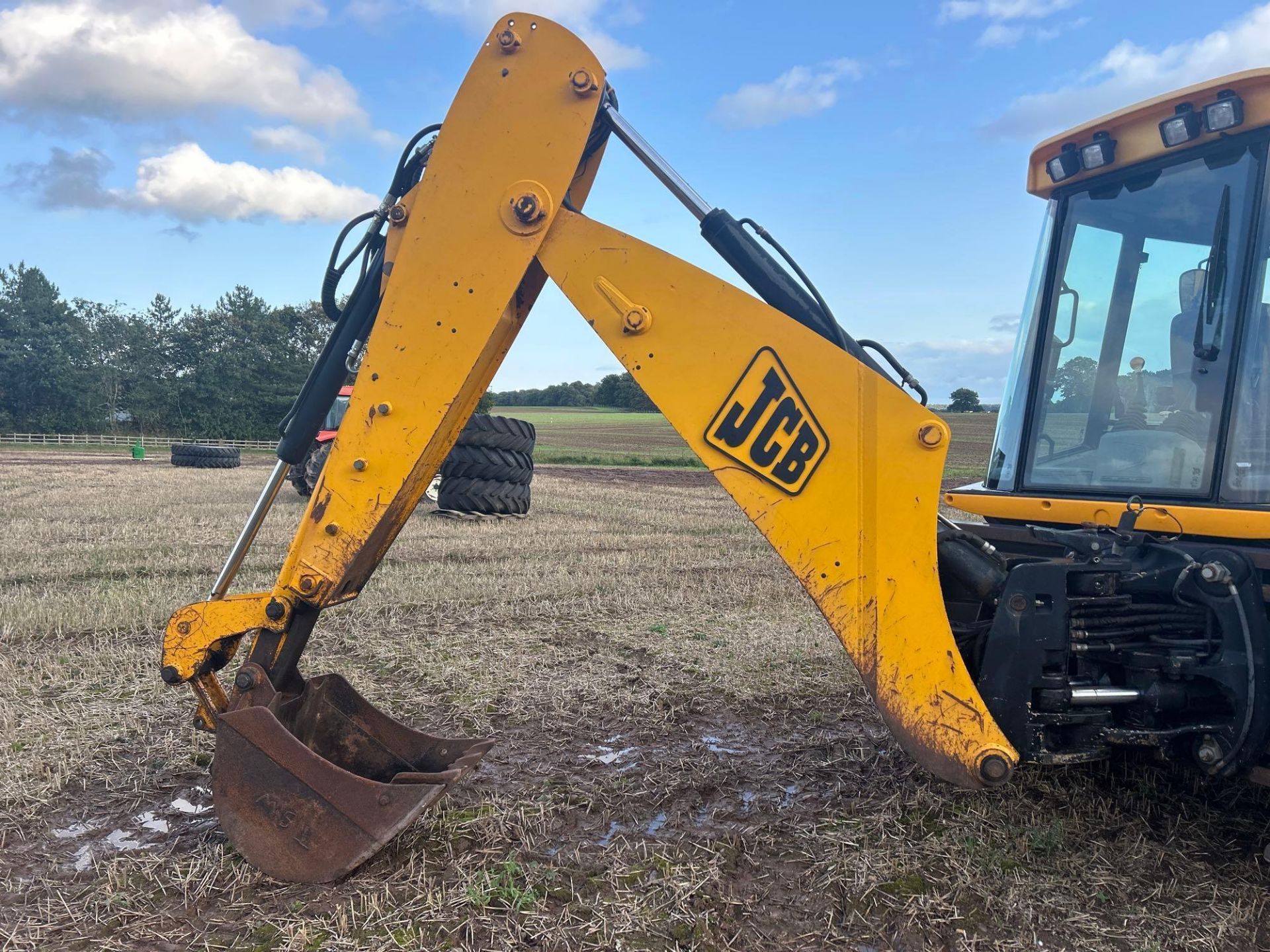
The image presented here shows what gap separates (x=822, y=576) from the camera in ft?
8.92

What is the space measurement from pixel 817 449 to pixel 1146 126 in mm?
1929

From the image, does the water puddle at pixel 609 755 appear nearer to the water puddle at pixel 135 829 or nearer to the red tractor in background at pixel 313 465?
the water puddle at pixel 135 829

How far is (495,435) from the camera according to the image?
11.7 meters

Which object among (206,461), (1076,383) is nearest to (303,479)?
(206,461)

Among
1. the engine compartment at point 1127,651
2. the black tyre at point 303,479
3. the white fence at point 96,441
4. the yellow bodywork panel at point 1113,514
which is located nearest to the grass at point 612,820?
the engine compartment at point 1127,651

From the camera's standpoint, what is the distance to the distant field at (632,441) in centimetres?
2898

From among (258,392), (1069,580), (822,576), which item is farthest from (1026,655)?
(258,392)

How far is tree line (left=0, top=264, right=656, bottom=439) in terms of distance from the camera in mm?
43906

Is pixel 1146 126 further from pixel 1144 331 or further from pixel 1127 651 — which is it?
pixel 1127 651

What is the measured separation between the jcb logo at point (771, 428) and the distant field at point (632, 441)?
1267 centimetres

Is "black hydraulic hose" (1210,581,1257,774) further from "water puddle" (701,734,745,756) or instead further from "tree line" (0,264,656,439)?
"tree line" (0,264,656,439)

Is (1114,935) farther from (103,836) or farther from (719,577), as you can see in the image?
(719,577)

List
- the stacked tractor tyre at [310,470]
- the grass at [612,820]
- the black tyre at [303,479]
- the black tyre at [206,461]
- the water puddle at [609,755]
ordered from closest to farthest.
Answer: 1. the grass at [612,820]
2. the water puddle at [609,755]
3. the stacked tractor tyre at [310,470]
4. the black tyre at [303,479]
5. the black tyre at [206,461]

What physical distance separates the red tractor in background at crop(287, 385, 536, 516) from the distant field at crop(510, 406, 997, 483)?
4.05 m
